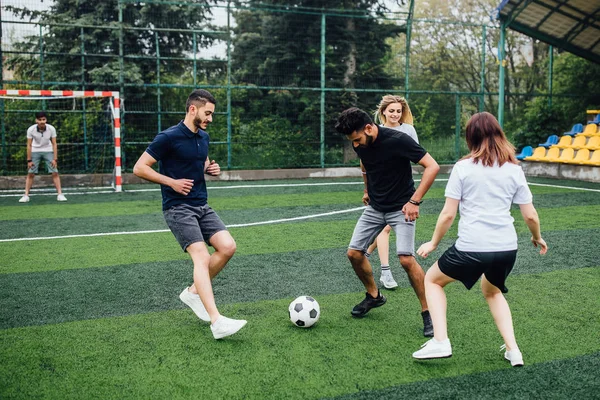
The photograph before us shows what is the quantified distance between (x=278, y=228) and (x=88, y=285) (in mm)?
3575

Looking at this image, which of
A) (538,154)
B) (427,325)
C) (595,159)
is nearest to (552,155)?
(538,154)

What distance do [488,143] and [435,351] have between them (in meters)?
1.36

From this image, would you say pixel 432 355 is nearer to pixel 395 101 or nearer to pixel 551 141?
pixel 395 101

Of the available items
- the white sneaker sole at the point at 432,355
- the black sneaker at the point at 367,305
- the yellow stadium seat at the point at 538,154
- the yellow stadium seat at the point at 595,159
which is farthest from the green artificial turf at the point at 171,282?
the yellow stadium seat at the point at 538,154

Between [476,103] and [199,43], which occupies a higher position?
[199,43]

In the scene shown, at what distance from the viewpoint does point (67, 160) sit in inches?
603

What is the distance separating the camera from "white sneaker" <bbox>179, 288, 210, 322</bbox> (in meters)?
5.00

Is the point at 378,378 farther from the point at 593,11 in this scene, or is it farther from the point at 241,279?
the point at 593,11

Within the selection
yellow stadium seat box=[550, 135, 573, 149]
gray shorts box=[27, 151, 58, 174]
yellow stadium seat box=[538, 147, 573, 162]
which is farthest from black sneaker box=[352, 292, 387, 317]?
yellow stadium seat box=[550, 135, 573, 149]

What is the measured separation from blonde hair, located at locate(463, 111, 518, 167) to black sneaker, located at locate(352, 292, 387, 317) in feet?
5.94

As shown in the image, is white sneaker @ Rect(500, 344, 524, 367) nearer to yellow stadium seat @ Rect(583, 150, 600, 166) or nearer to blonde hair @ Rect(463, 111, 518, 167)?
blonde hair @ Rect(463, 111, 518, 167)

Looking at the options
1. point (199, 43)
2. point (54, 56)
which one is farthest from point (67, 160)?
point (199, 43)

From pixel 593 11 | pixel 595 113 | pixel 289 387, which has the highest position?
pixel 593 11

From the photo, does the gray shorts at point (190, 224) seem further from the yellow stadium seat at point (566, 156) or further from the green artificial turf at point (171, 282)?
the yellow stadium seat at point (566, 156)
